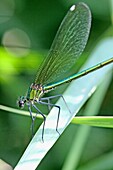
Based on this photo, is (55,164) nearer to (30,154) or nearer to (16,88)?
(16,88)

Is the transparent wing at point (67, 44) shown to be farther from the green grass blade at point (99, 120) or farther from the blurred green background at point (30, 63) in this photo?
the green grass blade at point (99, 120)

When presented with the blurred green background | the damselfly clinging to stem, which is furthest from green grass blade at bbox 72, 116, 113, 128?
the blurred green background

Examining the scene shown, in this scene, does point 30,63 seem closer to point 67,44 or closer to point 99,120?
point 67,44

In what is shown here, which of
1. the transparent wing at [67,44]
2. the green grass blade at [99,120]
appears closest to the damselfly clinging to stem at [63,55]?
the transparent wing at [67,44]

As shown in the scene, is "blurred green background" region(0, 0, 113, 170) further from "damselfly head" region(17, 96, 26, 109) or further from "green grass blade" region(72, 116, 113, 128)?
"green grass blade" region(72, 116, 113, 128)

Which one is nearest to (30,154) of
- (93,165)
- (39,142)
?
(39,142)

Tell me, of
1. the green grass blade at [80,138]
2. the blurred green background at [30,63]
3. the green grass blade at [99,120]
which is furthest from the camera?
the blurred green background at [30,63]
